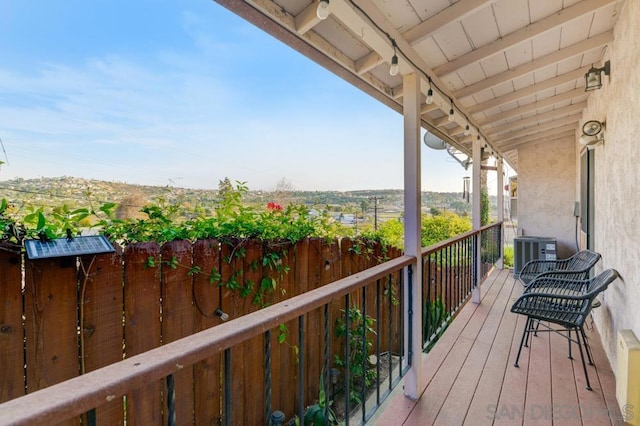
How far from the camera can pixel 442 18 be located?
1.85 metres

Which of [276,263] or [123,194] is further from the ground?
[123,194]

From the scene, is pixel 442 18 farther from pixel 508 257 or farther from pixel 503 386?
pixel 508 257

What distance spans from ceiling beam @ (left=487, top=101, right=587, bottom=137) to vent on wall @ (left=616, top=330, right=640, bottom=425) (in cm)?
329

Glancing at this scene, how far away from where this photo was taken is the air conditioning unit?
523 centimetres

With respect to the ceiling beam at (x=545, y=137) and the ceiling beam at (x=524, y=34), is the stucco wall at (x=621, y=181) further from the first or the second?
the ceiling beam at (x=545, y=137)

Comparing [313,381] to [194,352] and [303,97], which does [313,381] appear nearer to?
[194,352]

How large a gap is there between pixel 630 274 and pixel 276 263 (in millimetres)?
2223

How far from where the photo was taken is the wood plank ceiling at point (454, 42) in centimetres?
159

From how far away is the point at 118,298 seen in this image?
151 centimetres

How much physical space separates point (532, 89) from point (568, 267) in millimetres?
1906

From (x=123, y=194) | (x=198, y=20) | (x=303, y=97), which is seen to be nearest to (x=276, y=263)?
(x=123, y=194)

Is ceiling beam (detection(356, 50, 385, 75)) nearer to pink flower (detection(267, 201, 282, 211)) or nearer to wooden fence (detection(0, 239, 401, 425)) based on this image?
pink flower (detection(267, 201, 282, 211))

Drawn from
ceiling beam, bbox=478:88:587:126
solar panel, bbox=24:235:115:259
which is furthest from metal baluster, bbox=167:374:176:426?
ceiling beam, bbox=478:88:587:126

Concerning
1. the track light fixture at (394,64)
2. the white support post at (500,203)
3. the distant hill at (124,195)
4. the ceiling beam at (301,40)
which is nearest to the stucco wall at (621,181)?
the track light fixture at (394,64)
